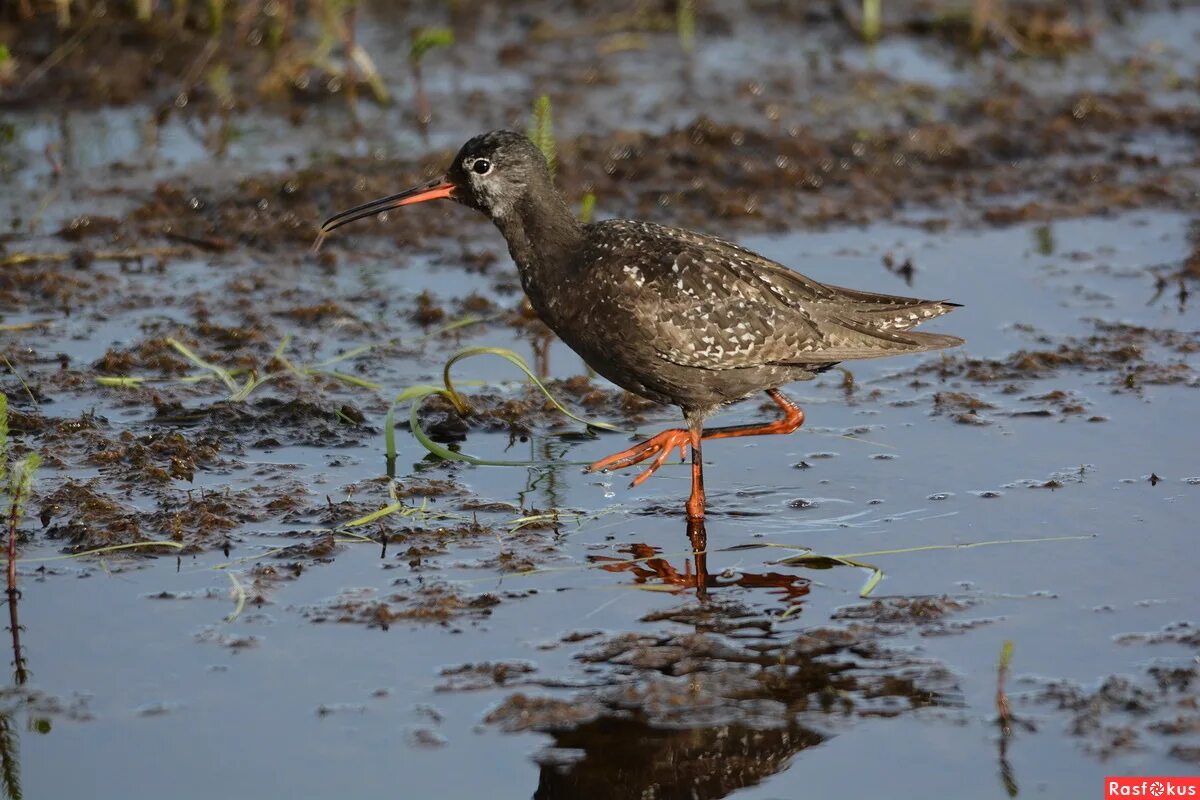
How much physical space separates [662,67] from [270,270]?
506 cm

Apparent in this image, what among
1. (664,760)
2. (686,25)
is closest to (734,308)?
(664,760)

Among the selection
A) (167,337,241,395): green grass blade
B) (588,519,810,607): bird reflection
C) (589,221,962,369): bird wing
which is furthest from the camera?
(167,337,241,395): green grass blade

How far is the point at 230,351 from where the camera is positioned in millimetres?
9930

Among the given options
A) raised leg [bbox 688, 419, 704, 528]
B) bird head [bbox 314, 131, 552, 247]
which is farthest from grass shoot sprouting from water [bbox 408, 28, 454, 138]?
raised leg [bbox 688, 419, 704, 528]

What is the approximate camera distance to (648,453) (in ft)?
27.4

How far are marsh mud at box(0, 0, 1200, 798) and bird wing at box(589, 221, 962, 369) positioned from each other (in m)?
0.71

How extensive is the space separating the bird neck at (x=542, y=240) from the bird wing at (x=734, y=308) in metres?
0.22

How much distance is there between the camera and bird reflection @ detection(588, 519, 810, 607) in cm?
714

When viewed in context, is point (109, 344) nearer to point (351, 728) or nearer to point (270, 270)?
point (270, 270)

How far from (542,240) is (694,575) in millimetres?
2009

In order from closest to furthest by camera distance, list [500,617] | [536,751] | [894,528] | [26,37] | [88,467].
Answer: [536,751] < [500,617] < [894,528] < [88,467] < [26,37]

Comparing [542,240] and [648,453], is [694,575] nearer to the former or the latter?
[648,453]

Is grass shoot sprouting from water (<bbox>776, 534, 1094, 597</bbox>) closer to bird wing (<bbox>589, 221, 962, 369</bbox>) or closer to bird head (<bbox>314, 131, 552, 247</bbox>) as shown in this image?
bird wing (<bbox>589, 221, 962, 369</bbox>)

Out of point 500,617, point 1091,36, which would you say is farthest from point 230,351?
point 1091,36
